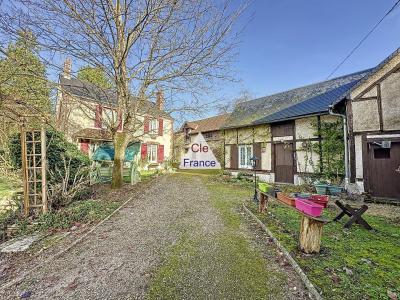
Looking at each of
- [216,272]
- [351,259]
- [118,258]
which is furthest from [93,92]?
[351,259]

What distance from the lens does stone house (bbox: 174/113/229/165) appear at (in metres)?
22.9

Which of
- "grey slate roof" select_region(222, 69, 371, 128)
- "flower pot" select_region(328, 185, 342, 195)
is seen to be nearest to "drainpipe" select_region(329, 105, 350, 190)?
"flower pot" select_region(328, 185, 342, 195)

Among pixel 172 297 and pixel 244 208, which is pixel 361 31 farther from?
pixel 172 297

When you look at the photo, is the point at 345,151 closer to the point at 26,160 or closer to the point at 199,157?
the point at 26,160

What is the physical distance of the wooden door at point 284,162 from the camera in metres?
12.1

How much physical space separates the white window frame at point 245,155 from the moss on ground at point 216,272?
34.5ft

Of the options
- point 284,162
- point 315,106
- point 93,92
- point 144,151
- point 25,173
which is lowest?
point 284,162

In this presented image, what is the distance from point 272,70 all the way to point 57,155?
12.4 metres

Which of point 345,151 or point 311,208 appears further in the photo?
point 345,151

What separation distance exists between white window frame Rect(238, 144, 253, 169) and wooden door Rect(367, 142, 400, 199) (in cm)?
701

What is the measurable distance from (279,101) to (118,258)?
15.1 metres

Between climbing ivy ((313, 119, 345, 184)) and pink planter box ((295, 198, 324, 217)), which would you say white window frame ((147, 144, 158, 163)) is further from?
pink planter box ((295, 198, 324, 217))

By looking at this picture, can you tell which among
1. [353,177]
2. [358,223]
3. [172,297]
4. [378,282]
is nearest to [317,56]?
[353,177]

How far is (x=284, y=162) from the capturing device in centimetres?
1239
